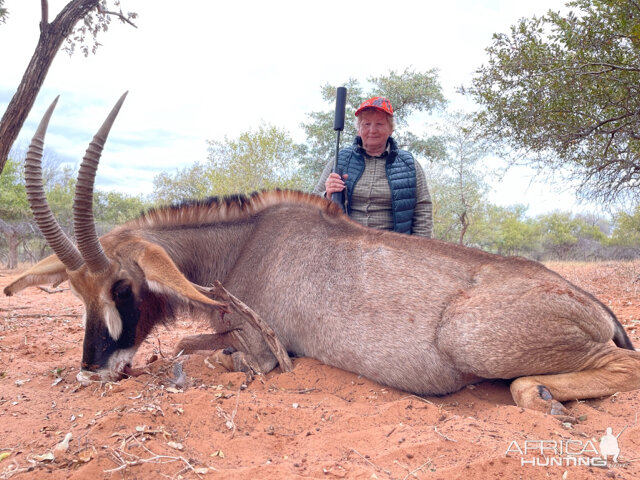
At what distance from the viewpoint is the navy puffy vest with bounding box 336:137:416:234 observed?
274 inches

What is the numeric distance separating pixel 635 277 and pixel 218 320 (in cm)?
1390

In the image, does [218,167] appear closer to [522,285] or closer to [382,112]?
[382,112]

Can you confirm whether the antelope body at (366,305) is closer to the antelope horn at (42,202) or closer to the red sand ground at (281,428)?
the antelope horn at (42,202)

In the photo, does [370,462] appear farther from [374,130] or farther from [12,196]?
[12,196]

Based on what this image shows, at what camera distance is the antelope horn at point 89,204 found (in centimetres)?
403

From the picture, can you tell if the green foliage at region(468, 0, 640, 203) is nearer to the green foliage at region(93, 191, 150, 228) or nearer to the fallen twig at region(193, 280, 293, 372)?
the fallen twig at region(193, 280, 293, 372)

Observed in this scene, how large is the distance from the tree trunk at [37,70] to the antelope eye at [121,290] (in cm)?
483

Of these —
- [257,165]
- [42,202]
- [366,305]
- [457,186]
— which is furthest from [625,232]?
[42,202]

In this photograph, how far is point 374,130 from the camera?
6.94 metres

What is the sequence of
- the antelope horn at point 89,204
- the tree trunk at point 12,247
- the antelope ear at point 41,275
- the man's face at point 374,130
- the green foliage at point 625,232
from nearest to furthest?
the antelope horn at point 89,204 < the antelope ear at point 41,275 < the man's face at point 374,130 < the tree trunk at point 12,247 < the green foliage at point 625,232

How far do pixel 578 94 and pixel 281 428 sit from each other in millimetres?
11188

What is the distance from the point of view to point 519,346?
13.3ft

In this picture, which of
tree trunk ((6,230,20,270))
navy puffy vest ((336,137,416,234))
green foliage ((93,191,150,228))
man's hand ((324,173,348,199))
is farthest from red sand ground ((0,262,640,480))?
green foliage ((93,191,150,228))

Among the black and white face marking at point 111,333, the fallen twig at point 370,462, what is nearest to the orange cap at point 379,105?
the black and white face marking at point 111,333
